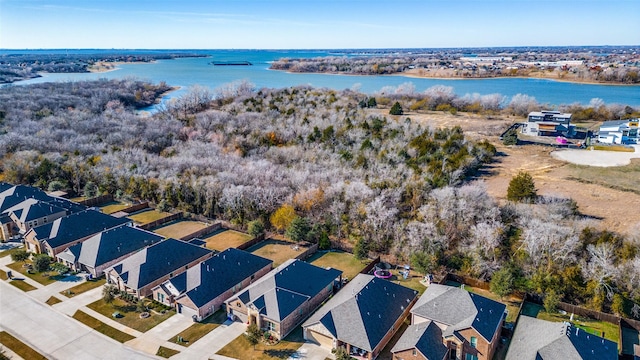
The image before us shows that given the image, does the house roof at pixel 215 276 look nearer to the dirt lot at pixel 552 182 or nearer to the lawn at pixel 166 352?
the lawn at pixel 166 352

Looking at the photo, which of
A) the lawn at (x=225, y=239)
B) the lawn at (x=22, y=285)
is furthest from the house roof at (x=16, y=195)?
the lawn at (x=225, y=239)

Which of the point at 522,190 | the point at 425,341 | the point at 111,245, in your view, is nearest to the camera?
the point at 425,341

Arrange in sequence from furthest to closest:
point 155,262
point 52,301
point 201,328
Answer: point 155,262 < point 52,301 < point 201,328

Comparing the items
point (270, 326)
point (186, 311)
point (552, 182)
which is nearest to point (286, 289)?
point (270, 326)

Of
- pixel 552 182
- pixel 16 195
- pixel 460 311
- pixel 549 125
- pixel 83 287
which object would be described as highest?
pixel 549 125

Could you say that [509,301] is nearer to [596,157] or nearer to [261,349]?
[261,349]

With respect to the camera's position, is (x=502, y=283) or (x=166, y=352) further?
(x=502, y=283)

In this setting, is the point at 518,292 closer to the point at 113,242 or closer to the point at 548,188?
the point at 548,188
